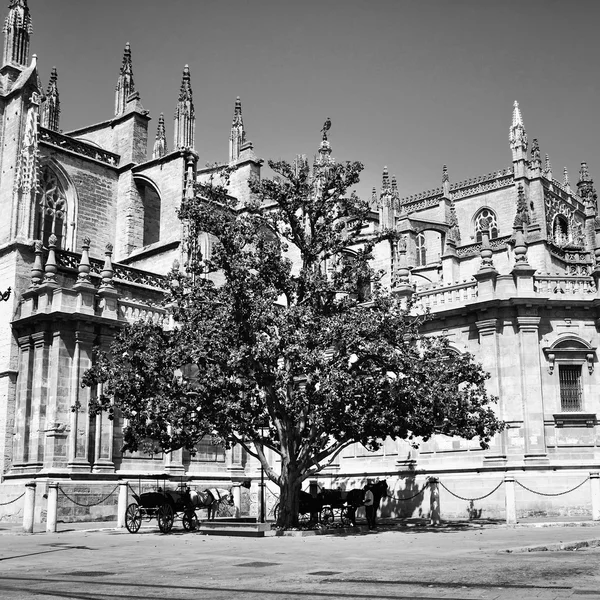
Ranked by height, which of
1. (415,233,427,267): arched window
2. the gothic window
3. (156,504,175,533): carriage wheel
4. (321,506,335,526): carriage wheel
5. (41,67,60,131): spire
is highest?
(41,67,60,131): spire

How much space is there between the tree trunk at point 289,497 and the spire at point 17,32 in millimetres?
21002

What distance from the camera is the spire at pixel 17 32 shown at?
31.4 m

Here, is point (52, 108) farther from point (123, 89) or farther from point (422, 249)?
point (422, 249)

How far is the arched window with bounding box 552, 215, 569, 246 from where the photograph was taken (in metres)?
59.2

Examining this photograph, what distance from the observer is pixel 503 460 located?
24.2 metres

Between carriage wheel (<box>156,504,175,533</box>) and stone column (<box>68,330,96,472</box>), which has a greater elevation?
stone column (<box>68,330,96,472</box>)

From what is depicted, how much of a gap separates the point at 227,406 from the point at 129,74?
25.4m

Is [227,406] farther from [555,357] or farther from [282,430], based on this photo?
[555,357]

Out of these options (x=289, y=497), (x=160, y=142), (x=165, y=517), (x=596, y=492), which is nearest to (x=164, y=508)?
(x=165, y=517)

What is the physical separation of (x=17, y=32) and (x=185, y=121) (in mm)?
8509

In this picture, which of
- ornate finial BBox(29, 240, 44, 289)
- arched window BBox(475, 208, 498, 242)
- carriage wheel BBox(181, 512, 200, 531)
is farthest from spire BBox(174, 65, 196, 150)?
arched window BBox(475, 208, 498, 242)

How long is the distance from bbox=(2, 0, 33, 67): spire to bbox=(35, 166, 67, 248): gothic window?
4.44 m

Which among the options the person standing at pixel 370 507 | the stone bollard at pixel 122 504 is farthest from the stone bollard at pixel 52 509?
the person standing at pixel 370 507

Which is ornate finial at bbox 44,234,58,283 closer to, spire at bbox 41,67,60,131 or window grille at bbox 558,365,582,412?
window grille at bbox 558,365,582,412
